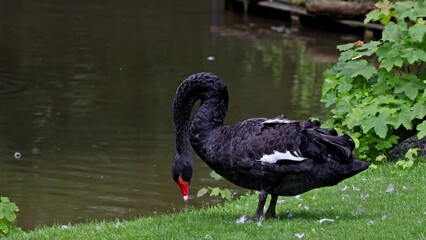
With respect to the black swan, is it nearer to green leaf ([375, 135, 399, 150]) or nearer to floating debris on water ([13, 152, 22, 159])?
green leaf ([375, 135, 399, 150])

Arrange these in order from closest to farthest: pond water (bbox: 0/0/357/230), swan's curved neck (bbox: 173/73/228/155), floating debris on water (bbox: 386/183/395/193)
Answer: swan's curved neck (bbox: 173/73/228/155) → floating debris on water (bbox: 386/183/395/193) → pond water (bbox: 0/0/357/230)

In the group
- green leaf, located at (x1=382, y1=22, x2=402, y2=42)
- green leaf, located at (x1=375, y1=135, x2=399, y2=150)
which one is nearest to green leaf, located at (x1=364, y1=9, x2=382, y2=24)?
green leaf, located at (x1=382, y1=22, x2=402, y2=42)

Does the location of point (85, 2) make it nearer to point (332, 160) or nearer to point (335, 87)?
point (335, 87)

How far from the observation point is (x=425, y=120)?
9.83 meters

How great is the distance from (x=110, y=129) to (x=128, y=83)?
152 inches

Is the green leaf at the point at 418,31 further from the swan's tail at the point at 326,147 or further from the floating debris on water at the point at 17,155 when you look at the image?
the floating debris on water at the point at 17,155

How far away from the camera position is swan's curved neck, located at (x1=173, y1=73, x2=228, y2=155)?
7.40m

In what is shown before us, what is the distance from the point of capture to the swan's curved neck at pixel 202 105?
740cm

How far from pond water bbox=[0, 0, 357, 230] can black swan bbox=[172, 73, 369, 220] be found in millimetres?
2918

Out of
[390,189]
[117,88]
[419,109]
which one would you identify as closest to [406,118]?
[419,109]

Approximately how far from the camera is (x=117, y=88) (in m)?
17.5

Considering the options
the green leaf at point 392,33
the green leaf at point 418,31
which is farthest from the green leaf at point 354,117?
the green leaf at point 418,31

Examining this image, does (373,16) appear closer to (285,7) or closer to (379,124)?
(379,124)

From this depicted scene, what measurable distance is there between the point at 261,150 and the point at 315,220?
2.17ft
